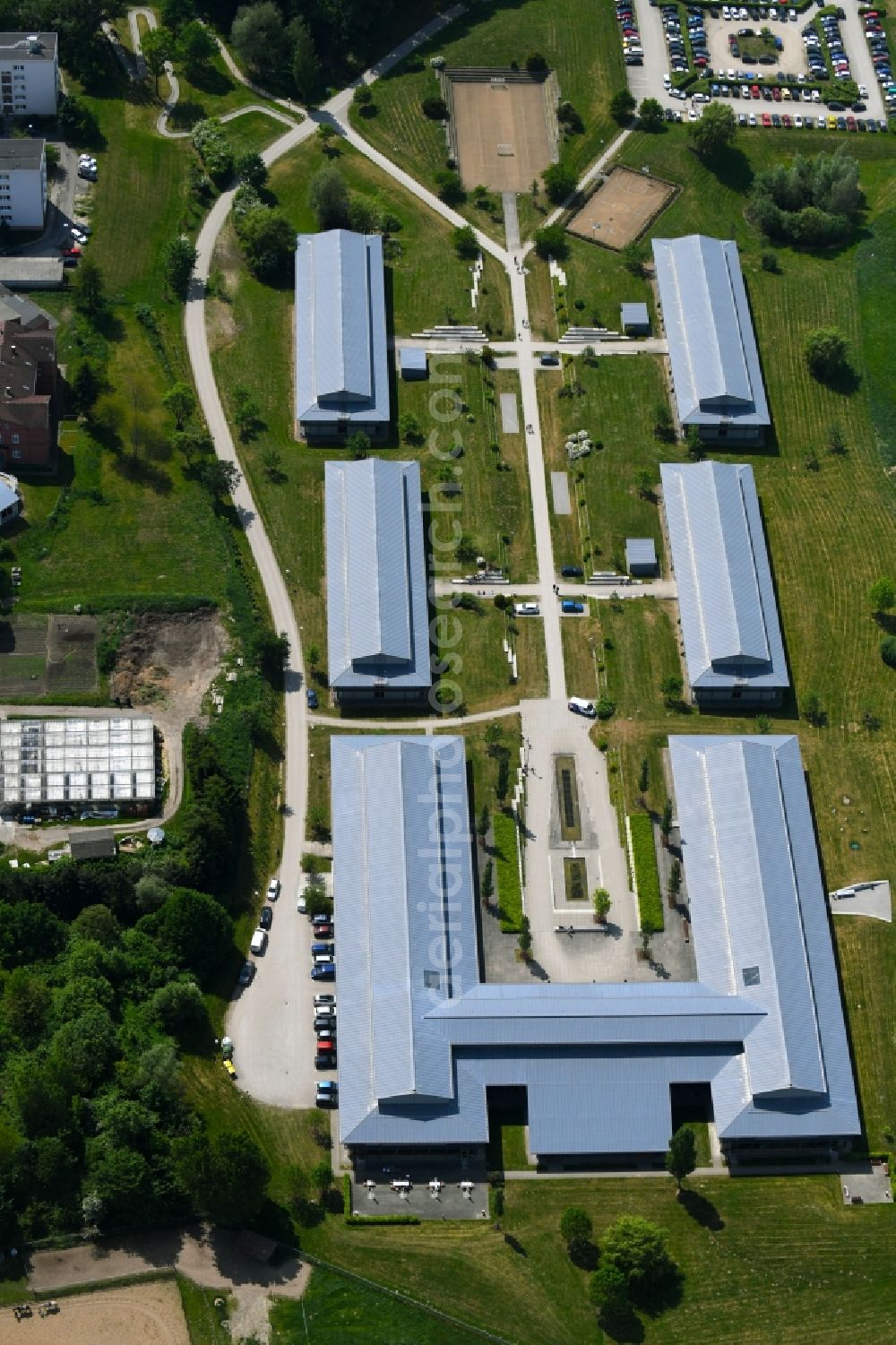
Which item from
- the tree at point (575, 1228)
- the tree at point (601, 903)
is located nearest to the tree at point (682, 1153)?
the tree at point (575, 1228)

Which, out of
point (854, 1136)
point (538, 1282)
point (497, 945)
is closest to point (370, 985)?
point (497, 945)

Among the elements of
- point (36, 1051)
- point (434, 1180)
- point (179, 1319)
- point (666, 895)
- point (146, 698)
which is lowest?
point (179, 1319)

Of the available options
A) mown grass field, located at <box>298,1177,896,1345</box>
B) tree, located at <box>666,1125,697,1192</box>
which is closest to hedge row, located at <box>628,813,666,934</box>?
tree, located at <box>666,1125,697,1192</box>

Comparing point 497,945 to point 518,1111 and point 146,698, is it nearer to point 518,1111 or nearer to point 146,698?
point 518,1111

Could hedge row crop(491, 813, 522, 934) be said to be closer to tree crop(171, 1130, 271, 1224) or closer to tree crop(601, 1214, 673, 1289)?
→ tree crop(601, 1214, 673, 1289)

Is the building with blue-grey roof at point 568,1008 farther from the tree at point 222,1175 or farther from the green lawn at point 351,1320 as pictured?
the green lawn at point 351,1320
